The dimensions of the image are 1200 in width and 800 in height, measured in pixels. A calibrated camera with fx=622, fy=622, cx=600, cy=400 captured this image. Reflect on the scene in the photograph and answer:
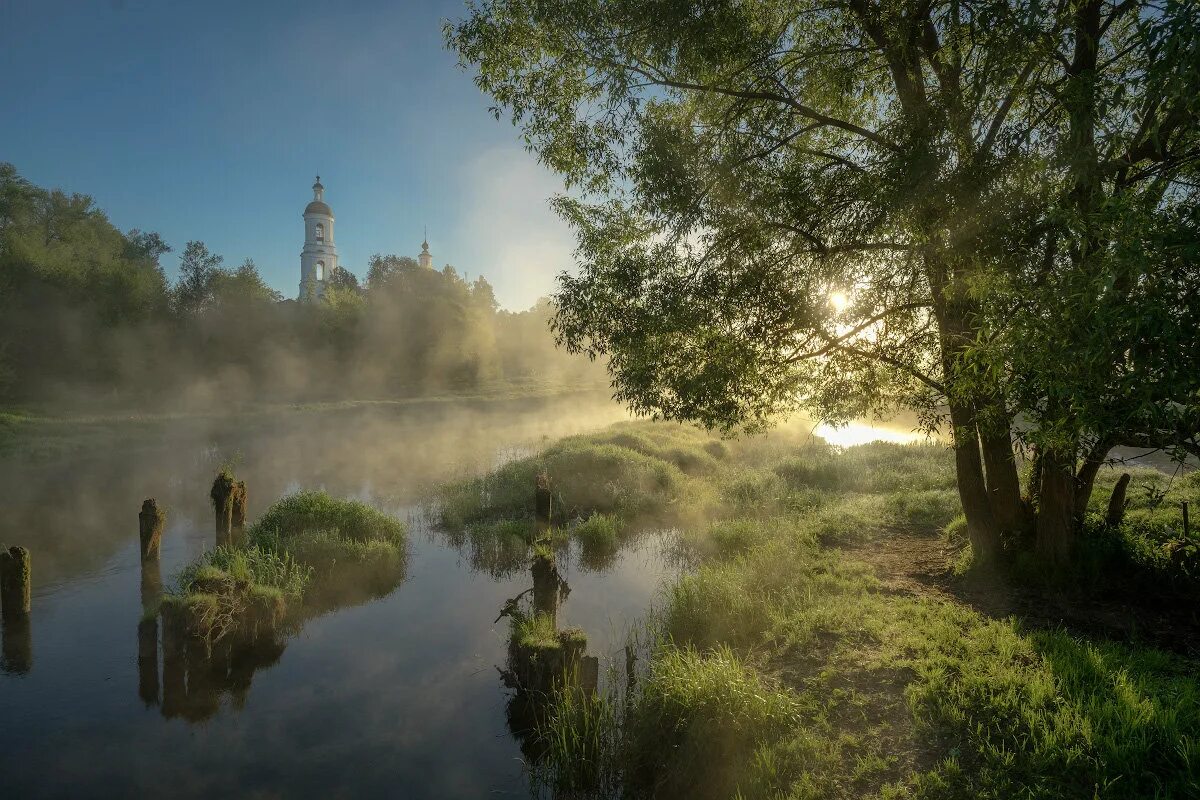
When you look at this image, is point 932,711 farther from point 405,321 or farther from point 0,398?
point 405,321

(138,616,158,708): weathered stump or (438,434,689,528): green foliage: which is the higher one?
(438,434,689,528): green foliage

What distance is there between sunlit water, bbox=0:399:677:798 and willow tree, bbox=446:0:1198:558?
5.46m

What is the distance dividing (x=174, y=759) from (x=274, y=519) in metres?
8.02

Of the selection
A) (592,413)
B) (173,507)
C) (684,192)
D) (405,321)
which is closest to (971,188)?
(684,192)

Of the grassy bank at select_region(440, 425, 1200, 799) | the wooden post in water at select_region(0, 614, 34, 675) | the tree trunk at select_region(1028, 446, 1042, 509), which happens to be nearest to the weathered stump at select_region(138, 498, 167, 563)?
the wooden post in water at select_region(0, 614, 34, 675)

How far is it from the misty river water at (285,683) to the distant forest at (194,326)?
1688 cm

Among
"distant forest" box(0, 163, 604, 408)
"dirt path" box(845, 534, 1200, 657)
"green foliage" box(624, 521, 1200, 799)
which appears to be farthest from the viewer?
"distant forest" box(0, 163, 604, 408)

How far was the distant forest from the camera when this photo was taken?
4250 cm

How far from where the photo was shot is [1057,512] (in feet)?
31.4

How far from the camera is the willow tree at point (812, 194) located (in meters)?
8.09

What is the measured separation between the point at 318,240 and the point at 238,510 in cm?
10542

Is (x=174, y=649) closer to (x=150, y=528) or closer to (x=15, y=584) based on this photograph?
(x=15, y=584)

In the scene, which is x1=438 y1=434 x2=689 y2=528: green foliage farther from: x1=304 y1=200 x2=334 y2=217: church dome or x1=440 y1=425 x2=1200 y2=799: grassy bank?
x1=304 y1=200 x2=334 y2=217: church dome

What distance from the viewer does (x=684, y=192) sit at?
33.6 feet
